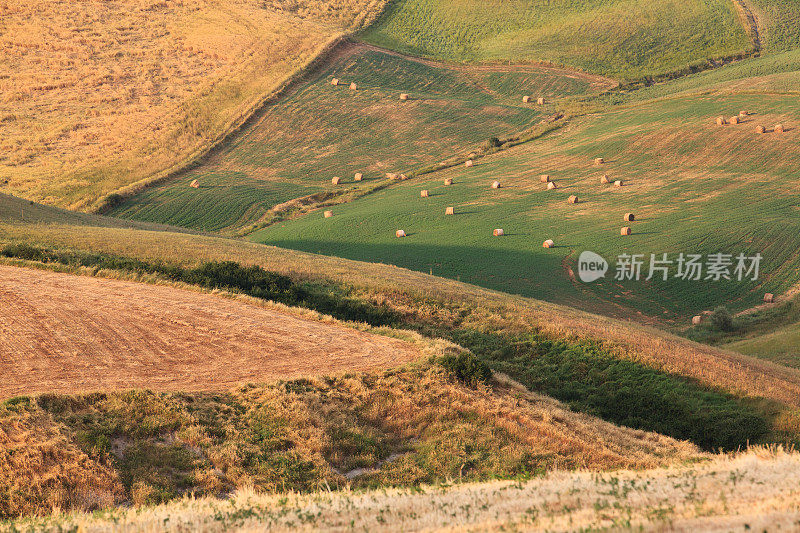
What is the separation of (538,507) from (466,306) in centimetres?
2084

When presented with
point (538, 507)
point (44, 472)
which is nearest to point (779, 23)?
point (538, 507)

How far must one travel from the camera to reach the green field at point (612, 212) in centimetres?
5188

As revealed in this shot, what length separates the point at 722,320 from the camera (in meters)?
44.3

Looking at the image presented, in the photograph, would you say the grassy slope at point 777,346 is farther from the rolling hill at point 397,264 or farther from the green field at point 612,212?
the green field at point 612,212

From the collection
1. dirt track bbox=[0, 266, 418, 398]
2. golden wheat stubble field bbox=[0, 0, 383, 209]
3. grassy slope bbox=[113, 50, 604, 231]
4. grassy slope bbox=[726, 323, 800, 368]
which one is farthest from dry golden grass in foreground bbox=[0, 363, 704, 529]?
golden wheat stubble field bbox=[0, 0, 383, 209]

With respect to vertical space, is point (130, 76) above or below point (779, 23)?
below

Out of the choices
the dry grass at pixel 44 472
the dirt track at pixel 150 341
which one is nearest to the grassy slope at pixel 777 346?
the dirt track at pixel 150 341

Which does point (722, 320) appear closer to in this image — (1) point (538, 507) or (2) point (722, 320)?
(2) point (722, 320)

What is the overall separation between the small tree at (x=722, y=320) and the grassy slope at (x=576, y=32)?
75.5 m

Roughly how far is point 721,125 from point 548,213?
24934 millimetres

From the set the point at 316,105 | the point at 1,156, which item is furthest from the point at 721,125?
the point at 1,156

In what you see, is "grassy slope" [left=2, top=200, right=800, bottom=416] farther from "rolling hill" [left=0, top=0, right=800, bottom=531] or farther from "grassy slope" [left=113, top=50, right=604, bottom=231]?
"grassy slope" [left=113, top=50, right=604, bottom=231]

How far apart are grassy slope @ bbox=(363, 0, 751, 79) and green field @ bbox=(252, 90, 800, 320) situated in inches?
1362

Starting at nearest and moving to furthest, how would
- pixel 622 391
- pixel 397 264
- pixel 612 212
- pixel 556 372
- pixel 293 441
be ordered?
pixel 293 441, pixel 622 391, pixel 556 372, pixel 397 264, pixel 612 212
